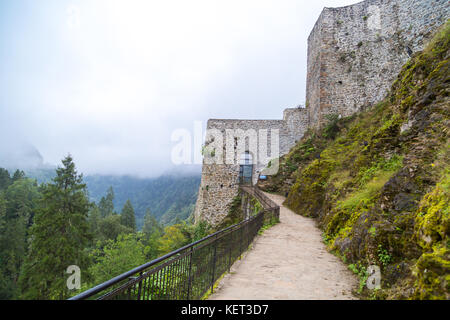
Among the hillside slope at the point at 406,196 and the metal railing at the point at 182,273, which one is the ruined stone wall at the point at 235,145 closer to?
the hillside slope at the point at 406,196

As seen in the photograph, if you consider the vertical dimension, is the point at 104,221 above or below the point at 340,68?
below

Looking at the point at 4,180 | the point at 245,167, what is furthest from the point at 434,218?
the point at 4,180

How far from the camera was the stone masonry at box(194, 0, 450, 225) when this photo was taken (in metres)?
14.5

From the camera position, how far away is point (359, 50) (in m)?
17.1

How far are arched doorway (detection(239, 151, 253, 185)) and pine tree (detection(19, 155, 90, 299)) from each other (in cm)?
1454

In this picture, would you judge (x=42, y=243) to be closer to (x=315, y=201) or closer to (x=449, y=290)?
(x=315, y=201)

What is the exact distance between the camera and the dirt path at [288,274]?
3766 mm

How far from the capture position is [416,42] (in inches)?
546

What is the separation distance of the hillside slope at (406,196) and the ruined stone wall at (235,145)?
32.1ft

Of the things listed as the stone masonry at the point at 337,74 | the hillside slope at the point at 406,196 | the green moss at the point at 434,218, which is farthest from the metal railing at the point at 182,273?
the stone masonry at the point at 337,74

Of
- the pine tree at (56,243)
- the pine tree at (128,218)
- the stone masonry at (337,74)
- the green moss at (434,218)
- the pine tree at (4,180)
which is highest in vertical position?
the stone masonry at (337,74)

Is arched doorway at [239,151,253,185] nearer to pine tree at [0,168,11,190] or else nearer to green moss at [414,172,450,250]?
green moss at [414,172,450,250]
